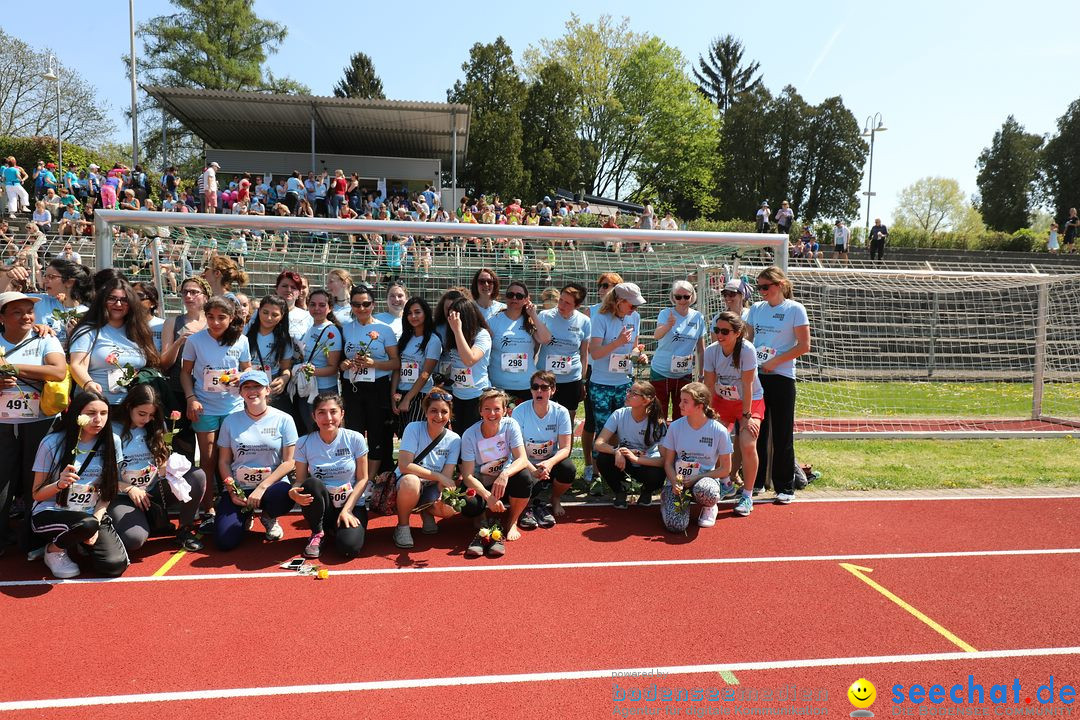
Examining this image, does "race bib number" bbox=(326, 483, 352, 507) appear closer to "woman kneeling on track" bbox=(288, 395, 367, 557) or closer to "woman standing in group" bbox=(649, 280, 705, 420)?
"woman kneeling on track" bbox=(288, 395, 367, 557)

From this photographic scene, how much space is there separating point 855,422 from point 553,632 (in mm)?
8149

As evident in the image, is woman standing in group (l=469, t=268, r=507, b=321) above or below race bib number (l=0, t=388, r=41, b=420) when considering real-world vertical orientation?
above

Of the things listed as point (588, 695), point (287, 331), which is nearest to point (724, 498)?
point (588, 695)

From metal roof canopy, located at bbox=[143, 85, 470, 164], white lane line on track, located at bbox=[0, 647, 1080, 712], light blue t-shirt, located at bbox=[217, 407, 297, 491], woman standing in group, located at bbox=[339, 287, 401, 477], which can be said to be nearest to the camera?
white lane line on track, located at bbox=[0, 647, 1080, 712]

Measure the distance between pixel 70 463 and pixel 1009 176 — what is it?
64479mm

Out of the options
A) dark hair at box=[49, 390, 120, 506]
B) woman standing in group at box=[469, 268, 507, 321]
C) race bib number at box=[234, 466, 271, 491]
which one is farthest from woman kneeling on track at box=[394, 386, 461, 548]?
dark hair at box=[49, 390, 120, 506]

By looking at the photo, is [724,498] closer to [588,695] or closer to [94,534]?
[588,695]

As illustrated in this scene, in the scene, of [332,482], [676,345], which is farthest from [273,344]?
[676,345]

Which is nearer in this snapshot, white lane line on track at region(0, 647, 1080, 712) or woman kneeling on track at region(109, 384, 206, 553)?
white lane line on track at region(0, 647, 1080, 712)

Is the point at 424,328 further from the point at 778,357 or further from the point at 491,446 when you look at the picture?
the point at 778,357

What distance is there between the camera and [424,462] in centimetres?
555

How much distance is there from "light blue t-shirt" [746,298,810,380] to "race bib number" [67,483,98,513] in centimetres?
545

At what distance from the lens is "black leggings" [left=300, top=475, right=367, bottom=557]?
5121mm

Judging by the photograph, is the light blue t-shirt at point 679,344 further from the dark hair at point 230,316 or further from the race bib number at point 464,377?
the dark hair at point 230,316
